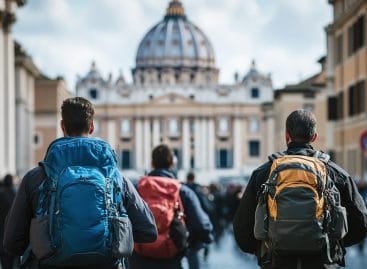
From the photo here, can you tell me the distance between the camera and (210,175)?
407ft

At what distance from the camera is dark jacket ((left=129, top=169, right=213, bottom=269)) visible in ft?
27.1

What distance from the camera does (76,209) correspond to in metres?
5.55

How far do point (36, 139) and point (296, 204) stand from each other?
66.0 m

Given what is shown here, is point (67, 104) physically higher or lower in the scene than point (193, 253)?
higher

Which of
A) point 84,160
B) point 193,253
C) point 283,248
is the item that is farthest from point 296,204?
point 193,253

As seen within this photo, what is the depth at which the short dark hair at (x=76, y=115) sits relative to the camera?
230 inches

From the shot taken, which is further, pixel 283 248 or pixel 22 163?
pixel 22 163

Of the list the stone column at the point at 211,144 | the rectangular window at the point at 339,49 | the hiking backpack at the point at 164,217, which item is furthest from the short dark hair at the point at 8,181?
the stone column at the point at 211,144

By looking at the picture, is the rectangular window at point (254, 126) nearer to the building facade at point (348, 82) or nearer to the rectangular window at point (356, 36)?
the building facade at point (348, 82)

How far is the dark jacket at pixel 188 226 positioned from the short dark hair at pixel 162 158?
0.07m

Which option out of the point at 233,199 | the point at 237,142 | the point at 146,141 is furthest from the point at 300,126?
the point at 146,141

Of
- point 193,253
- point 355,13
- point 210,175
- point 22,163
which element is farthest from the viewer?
point 210,175

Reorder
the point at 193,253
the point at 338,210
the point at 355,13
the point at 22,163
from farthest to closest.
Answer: the point at 22,163 < the point at 355,13 < the point at 193,253 < the point at 338,210

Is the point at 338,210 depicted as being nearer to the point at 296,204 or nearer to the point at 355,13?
the point at 296,204
